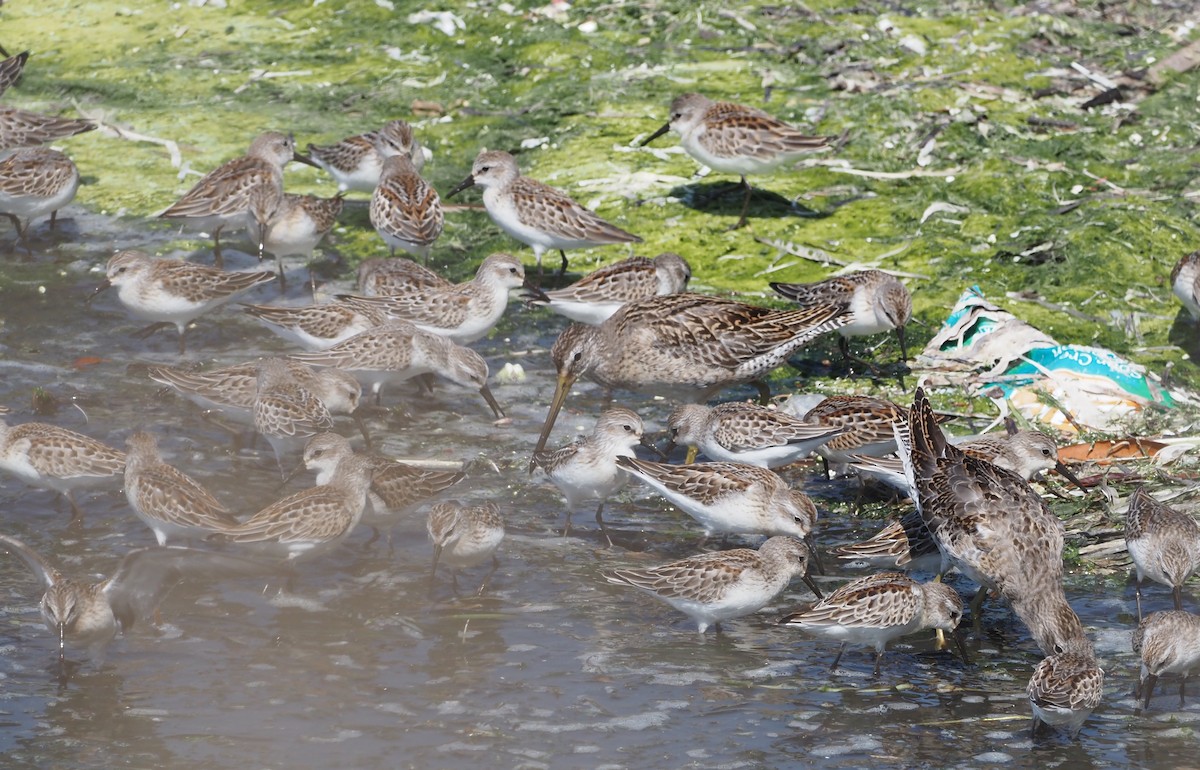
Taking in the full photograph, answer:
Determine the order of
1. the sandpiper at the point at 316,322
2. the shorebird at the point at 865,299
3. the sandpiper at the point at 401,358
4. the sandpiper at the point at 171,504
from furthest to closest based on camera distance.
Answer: the sandpiper at the point at 316,322 < the shorebird at the point at 865,299 < the sandpiper at the point at 401,358 < the sandpiper at the point at 171,504

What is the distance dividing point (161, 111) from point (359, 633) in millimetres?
11615

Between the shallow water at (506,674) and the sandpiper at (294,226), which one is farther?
the sandpiper at (294,226)

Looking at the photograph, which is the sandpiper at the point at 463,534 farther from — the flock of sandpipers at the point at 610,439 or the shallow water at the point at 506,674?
the shallow water at the point at 506,674

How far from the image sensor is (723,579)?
29.0 feet

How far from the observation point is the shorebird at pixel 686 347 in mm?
12109

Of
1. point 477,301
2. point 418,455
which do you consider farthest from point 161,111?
point 418,455

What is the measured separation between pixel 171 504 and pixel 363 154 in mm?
6756

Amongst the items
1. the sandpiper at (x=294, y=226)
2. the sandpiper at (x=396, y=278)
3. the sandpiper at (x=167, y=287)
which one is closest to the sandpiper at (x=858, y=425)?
the sandpiper at (x=396, y=278)

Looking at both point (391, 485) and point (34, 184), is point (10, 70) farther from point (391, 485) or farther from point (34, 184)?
point (391, 485)

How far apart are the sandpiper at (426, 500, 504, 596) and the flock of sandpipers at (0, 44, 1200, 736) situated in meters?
0.02

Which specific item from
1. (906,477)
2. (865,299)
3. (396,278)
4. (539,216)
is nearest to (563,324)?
(539,216)

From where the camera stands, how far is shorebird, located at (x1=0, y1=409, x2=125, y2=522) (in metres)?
10.1

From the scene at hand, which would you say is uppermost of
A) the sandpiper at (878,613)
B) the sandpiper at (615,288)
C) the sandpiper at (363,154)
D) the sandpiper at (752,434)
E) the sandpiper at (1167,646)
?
the sandpiper at (1167,646)

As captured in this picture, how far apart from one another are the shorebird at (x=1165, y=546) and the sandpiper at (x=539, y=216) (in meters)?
6.29
